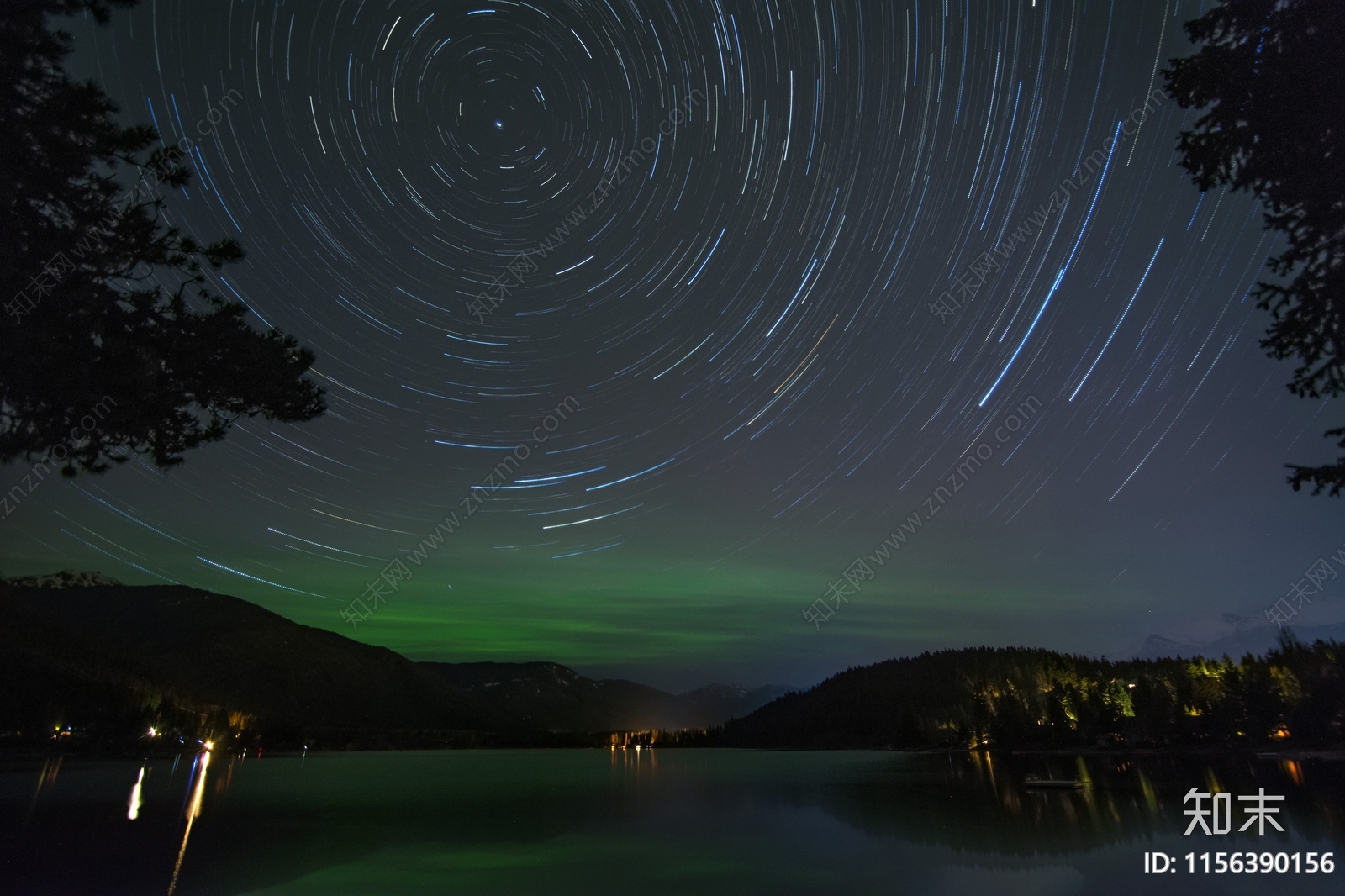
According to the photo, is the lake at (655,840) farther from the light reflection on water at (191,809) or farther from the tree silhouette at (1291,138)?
the tree silhouette at (1291,138)

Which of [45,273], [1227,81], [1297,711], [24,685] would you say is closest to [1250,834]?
[1227,81]

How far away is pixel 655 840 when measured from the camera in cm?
2381

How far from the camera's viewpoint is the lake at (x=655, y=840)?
53.0ft

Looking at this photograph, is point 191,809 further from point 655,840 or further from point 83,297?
point 83,297

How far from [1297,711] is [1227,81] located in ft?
260

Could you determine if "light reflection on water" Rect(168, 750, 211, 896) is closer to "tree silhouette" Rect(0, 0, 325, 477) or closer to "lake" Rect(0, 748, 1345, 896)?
"lake" Rect(0, 748, 1345, 896)

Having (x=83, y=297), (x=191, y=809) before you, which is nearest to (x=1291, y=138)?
(x=83, y=297)

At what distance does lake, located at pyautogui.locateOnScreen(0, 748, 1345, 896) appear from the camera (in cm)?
1614

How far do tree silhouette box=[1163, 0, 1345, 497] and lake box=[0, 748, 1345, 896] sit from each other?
10.7 m

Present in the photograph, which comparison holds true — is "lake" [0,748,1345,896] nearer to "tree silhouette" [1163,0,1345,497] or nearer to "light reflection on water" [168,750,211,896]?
"light reflection on water" [168,750,211,896]

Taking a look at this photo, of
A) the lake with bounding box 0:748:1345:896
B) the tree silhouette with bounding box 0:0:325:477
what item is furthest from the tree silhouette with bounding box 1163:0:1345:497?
the tree silhouette with bounding box 0:0:325:477

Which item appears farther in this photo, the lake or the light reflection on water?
the light reflection on water

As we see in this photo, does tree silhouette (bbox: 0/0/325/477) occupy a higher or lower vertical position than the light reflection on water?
higher

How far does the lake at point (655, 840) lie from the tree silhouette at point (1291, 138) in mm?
10738
